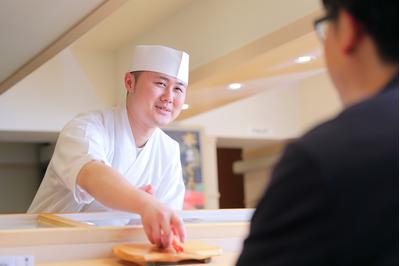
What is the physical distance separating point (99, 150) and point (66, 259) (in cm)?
34

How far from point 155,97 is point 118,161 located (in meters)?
0.19

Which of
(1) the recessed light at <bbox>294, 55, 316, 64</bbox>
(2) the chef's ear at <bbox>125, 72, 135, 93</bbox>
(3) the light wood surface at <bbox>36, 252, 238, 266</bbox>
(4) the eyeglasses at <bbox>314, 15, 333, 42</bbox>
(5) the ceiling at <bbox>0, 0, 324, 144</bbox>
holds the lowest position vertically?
(3) the light wood surface at <bbox>36, 252, 238, 266</bbox>

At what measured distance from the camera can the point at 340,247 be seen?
1.05 feet

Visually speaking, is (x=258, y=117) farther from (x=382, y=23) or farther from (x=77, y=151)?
(x=382, y=23)

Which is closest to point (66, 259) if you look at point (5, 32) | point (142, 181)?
point (142, 181)

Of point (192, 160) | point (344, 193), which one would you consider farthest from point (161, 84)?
point (192, 160)

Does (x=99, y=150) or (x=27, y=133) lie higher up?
(x=27, y=133)

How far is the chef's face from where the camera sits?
1.38m

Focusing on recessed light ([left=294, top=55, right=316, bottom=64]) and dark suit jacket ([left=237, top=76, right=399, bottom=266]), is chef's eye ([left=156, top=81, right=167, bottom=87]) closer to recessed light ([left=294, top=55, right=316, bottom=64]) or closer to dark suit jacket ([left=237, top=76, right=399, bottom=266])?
dark suit jacket ([left=237, top=76, right=399, bottom=266])

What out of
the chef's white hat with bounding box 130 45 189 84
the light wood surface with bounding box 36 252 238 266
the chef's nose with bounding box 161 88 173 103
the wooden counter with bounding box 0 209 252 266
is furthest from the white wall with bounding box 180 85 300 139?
the light wood surface with bounding box 36 252 238 266

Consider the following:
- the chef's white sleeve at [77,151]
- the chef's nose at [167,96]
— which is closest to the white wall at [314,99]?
the chef's nose at [167,96]

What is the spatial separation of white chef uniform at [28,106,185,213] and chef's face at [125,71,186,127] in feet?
0.15

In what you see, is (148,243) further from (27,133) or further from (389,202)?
(27,133)

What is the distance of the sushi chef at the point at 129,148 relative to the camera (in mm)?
1028
